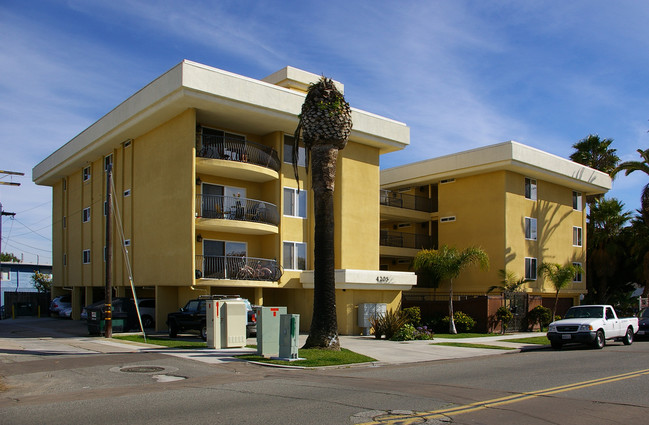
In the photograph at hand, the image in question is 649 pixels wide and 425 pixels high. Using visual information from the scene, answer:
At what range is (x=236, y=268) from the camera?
27.4 meters

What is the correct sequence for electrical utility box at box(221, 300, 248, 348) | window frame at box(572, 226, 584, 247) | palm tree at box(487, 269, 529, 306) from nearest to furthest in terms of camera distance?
electrical utility box at box(221, 300, 248, 348) < palm tree at box(487, 269, 529, 306) < window frame at box(572, 226, 584, 247)

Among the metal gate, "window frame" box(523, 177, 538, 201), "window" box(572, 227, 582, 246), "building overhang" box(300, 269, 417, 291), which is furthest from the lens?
"window" box(572, 227, 582, 246)

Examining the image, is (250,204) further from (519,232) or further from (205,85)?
A: (519,232)

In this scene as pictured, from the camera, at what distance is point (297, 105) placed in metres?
28.1

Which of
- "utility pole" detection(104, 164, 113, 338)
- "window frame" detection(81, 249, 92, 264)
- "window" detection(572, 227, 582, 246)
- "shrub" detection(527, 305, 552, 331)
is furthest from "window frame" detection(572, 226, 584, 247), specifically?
"window frame" detection(81, 249, 92, 264)

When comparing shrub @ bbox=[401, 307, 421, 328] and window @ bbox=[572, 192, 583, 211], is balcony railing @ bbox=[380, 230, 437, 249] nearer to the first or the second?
shrub @ bbox=[401, 307, 421, 328]

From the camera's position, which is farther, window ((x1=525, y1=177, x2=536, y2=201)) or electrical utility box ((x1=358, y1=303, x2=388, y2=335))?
window ((x1=525, y1=177, x2=536, y2=201))

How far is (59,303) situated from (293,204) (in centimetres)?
1870

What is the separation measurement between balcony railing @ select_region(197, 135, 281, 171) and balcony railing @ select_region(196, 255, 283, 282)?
4601mm

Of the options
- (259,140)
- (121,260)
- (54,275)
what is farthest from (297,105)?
(54,275)

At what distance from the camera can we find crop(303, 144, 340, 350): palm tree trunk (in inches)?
750

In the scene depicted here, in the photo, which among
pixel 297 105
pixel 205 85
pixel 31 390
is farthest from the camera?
pixel 297 105

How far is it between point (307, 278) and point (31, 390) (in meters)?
17.9

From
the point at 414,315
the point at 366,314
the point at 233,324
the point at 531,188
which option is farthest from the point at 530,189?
the point at 233,324
